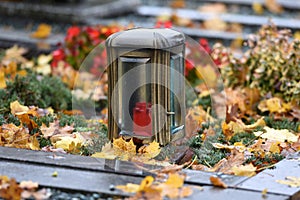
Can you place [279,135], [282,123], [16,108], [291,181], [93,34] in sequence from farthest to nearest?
[93,34] < [282,123] < [16,108] < [279,135] < [291,181]

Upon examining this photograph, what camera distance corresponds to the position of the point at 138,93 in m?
4.18

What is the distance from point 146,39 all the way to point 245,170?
874mm

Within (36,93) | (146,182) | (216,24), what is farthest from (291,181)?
(216,24)

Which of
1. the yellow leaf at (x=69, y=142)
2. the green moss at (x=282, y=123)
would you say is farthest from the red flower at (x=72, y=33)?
the yellow leaf at (x=69, y=142)

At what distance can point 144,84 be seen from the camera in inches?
163

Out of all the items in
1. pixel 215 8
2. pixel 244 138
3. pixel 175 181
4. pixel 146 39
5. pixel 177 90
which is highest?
pixel 146 39

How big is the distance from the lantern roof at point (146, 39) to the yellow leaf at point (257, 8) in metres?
5.38

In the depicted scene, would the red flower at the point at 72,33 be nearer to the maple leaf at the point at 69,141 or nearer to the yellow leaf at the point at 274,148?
the maple leaf at the point at 69,141

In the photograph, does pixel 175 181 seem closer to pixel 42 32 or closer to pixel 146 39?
pixel 146 39

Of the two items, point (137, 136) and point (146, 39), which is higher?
point (146, 39)

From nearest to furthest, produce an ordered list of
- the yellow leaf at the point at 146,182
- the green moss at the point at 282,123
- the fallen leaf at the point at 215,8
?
1. the yellow leaf at the point at 146,182
2. the green moss at the point at 282,123
3. the fallen leaf at the point at 215,8

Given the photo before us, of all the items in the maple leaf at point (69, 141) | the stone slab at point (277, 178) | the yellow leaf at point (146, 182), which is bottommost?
the maple leaf at point (69, 141)

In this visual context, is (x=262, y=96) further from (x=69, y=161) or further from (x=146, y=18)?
(x=146, y=18)

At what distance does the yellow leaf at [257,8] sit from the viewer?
30.9 ft
